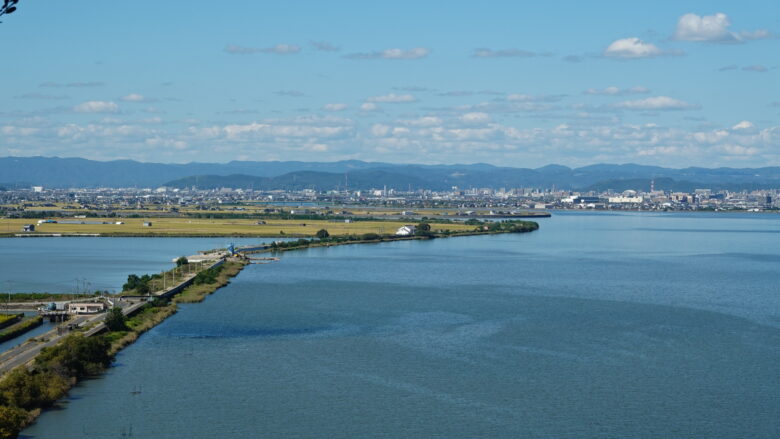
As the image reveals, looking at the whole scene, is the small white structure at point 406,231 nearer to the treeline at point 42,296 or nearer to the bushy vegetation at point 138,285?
the bushy vegetation at point 138,285

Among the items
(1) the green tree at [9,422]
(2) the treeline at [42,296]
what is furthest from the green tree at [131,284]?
(1) the green tree at [9,422]

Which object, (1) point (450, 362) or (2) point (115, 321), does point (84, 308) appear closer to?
(2) point (115, 321)

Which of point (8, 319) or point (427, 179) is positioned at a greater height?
point (427, 179)

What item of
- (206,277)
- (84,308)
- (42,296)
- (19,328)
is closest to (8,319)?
(19,328)

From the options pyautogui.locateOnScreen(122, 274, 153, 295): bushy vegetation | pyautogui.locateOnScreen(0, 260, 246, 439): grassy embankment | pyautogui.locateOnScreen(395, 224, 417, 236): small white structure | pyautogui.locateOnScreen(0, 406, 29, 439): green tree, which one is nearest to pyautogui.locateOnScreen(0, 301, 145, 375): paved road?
pyautogui.locateOnScreen(0, 260, 246, 439): grassy embankment

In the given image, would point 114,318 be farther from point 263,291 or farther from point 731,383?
point 731,383

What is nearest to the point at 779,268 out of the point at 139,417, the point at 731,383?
the point at 731,383
